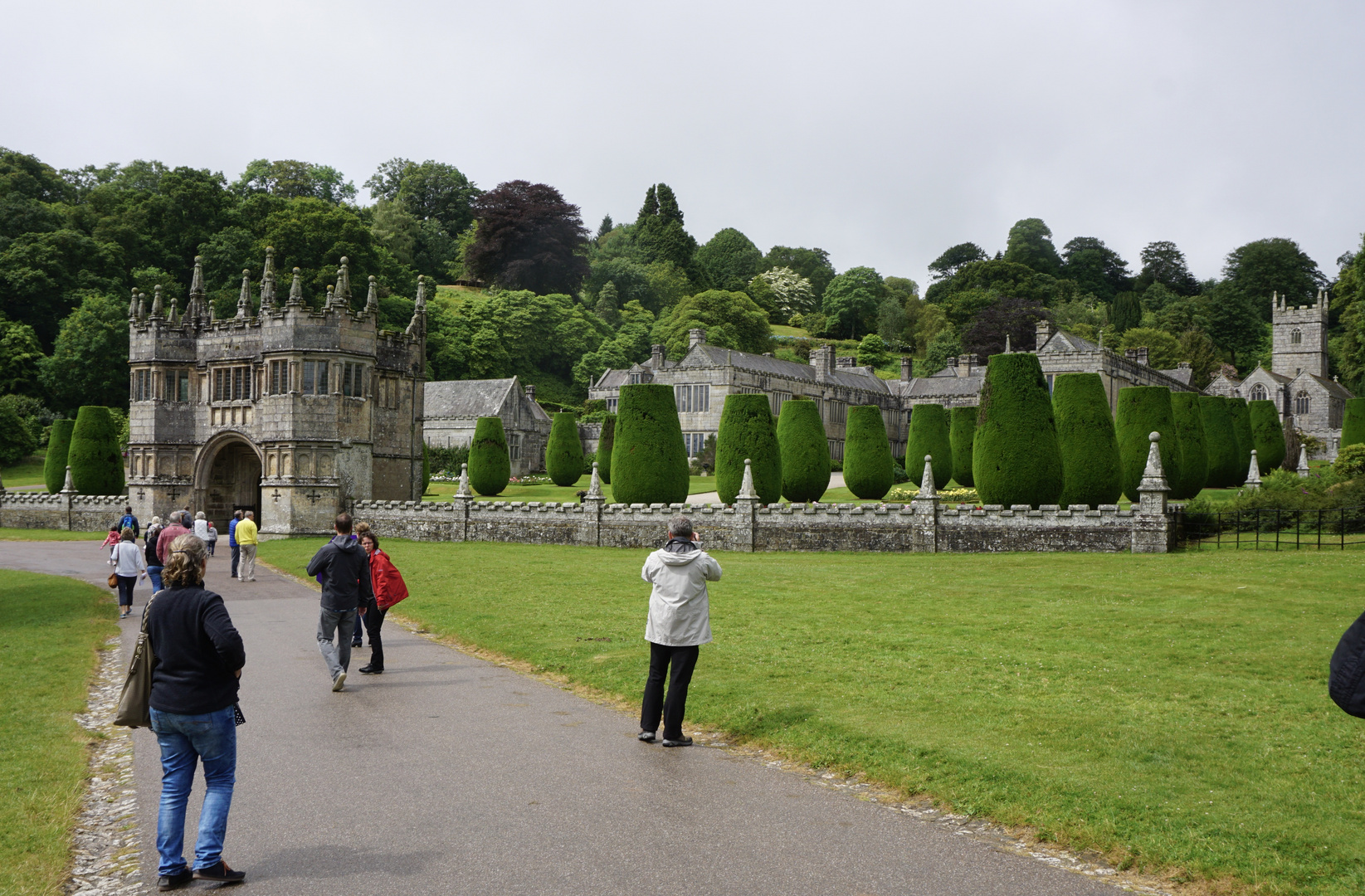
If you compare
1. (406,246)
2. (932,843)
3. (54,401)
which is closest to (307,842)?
(932,843)

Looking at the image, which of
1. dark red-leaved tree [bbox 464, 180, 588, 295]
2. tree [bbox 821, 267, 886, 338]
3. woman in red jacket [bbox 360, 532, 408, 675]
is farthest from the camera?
tree [bbox 821, 267, 886, 338]

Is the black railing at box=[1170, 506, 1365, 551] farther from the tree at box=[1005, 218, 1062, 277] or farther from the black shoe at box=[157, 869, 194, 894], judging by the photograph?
the tree at box=[1005, 218, 1062, 277]

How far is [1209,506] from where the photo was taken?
Answer: 3002 cm

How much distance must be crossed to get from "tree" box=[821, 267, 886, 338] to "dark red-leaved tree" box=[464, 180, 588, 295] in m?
33.7

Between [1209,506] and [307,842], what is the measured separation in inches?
1149

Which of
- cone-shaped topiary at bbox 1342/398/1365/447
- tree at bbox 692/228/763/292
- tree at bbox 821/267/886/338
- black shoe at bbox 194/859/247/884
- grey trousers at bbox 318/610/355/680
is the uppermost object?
tree at bbox 692/228/763/292

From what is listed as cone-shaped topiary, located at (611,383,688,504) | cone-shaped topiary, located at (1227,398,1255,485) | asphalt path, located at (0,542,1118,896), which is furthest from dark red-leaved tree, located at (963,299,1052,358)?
asphalt path, located at (0,542,1118,896)

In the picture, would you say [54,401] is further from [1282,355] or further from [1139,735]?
[1282,355]

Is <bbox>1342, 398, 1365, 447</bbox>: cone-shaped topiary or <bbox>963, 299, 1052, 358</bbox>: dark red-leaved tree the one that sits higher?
<bbox>963, 299, 1052, 358</bbox>: dark red-leaved tree

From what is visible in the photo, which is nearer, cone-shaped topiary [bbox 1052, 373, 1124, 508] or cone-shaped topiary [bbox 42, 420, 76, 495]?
cone-shaped topiary [bbox 1052, 373, 1124, 508]

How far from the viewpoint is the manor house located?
39281 millimetres

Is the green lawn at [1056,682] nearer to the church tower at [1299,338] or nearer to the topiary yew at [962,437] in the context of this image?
the topiary yew at [962,437]

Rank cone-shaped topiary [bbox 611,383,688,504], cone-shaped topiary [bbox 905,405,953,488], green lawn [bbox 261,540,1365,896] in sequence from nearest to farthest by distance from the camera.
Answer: green lawn [bbox 261,540,1365,896], cone-shaped topiary [bbox 611,383,688,504], cone-shaped topiary [bbox 905,405,953,488]

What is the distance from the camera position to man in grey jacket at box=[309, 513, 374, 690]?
41.5 ft
